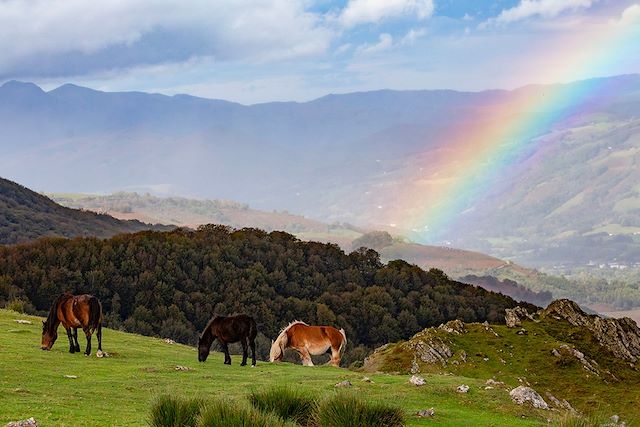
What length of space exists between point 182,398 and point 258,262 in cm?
9154

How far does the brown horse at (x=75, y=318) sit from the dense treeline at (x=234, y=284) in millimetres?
38802

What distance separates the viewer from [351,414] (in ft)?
44.6

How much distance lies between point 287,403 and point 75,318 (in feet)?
42.9

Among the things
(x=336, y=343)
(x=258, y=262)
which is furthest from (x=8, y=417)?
(x=258, y=262)

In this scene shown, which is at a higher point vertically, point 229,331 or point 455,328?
point 229,331

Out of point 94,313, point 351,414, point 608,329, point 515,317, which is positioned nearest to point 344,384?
point 351,414

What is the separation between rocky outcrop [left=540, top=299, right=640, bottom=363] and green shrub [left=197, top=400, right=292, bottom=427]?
1330 inches

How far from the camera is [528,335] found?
1631 inches

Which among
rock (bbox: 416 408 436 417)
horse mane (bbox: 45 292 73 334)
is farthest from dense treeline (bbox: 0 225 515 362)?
rock (bbox: 416 408 436 417)

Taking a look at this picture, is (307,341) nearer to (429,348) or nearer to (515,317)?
(429,348)

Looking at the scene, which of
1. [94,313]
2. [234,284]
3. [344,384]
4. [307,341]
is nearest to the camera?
[344,384]

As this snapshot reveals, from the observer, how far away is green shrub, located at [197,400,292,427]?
1186 cm

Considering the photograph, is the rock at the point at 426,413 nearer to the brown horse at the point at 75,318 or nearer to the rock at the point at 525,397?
the rock at the point at 525,397

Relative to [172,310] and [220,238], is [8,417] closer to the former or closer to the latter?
[172,310]
